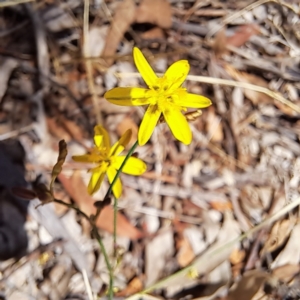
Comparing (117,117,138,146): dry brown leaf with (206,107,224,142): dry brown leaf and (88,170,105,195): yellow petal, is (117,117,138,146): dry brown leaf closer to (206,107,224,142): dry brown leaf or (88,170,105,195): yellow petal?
(206,107,224,142): dry brown leaf

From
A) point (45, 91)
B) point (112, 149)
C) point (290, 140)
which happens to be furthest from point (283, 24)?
point (112, 149)

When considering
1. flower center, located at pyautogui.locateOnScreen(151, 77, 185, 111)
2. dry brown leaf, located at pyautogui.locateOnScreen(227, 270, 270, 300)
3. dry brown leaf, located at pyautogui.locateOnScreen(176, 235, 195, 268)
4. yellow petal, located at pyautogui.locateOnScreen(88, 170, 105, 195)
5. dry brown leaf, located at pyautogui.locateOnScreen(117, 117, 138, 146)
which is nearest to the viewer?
flower center, located at pyautogui.locateOnScreen(151, 77, 185, 111)

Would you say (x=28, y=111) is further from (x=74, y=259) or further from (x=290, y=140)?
(x=290, y=140)

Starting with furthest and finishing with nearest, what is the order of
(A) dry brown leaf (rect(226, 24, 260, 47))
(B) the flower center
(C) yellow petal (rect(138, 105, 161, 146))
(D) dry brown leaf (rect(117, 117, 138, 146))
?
(A) dry brown leaf (rect(226, 24, 260, 47)) < (D) dry brown leaf (rect(117, 117, 138, 146)) < (B) the flower center < (C) yellow petal (rect(138, 105, 161, 146))

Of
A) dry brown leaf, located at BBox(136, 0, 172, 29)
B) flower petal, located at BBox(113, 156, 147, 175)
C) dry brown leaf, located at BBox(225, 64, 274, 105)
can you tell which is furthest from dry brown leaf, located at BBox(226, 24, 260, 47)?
flower petal, located at BBox(113, 156, 147, 175)

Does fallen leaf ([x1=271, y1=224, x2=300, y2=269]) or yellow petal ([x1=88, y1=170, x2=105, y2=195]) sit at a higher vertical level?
yellow petal ([x1=88, y1=170, x2=105, y2=195])

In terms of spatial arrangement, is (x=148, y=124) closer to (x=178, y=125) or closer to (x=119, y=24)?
(x=178, y=125)

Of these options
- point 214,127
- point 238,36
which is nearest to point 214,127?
point 214,127
